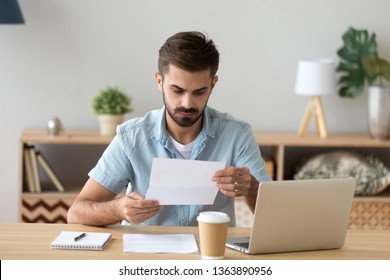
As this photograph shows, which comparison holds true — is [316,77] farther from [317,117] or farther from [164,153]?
[164,153]

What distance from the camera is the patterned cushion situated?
428cm

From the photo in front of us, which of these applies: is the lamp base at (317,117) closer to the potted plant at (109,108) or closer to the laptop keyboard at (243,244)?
the potted plant at (109,108)

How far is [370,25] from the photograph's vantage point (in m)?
4.57

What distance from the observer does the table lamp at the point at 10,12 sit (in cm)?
412

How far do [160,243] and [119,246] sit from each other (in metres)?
0.12

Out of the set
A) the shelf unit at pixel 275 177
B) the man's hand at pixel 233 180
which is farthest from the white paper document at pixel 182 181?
the shelf unit at pixel 275 177

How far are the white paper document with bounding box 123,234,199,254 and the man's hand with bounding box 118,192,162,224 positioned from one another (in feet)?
0.20

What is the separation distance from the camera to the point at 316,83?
14.2ft

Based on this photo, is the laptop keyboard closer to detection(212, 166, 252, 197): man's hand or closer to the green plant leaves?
detection(212, 166, 252, 197): man's hand

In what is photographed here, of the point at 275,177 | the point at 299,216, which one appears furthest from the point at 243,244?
the point at 275,177

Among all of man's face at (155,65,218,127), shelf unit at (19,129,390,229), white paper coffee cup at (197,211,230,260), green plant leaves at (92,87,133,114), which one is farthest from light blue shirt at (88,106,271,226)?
green plant leaves at (92,87,133,114)

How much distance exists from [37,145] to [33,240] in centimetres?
228
